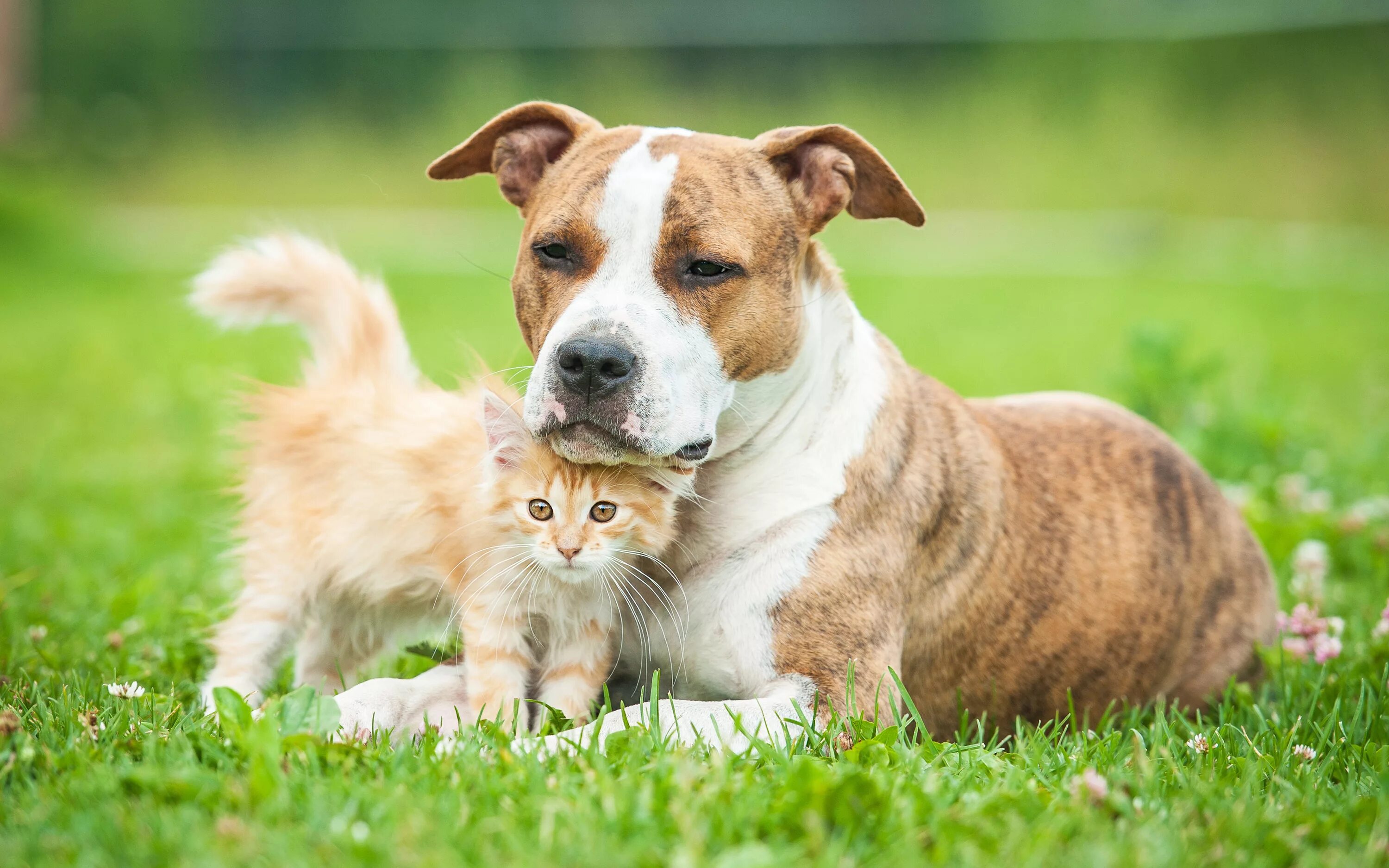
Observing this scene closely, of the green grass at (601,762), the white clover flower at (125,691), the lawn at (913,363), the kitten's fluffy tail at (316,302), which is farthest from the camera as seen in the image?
the kitten's fluffy tail at (316,302)

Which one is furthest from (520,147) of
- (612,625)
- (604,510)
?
(612,625)

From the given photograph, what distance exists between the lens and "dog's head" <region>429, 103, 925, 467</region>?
10.9 ft

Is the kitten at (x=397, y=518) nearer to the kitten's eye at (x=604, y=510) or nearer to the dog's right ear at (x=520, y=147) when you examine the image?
the kitten's eye at (x=604, y=510)

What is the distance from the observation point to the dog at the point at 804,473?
341cm

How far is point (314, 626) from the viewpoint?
4059mm

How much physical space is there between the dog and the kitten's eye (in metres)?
0.12

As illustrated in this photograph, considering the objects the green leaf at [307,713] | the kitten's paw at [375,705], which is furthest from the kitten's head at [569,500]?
the green leaf at [307,713]

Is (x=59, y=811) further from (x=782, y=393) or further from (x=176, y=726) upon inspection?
(x=782, y=393)

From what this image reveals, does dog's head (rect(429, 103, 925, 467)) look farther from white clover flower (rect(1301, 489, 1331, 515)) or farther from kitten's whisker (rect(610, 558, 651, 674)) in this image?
white clover flower (rect(1301, 489, 1331, 515))

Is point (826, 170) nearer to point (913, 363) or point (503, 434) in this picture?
point (503, 434)

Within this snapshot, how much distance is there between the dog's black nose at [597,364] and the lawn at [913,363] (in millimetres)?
833

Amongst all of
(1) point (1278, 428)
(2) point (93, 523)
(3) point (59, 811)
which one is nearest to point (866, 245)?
(1) point (1278, 428)

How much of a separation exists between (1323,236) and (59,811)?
1926 cm

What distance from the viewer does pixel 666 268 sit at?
Result: 3.49 m
